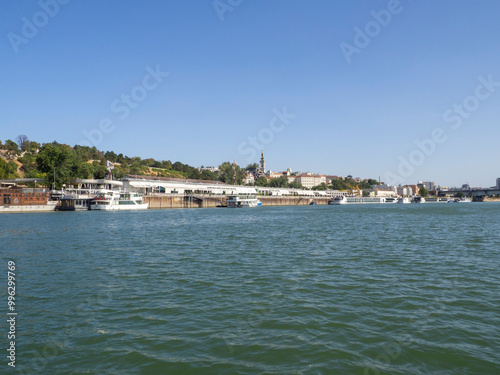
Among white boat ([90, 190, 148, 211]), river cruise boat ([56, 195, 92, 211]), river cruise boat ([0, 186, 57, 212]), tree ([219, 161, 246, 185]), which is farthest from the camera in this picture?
tree ([219, 161, 246, 185])

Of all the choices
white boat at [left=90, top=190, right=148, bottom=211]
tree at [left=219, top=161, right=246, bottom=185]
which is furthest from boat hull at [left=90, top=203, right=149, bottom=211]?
tree at [left=219, top=161, right=246, bottom=185]

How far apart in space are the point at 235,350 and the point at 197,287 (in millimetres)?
5472

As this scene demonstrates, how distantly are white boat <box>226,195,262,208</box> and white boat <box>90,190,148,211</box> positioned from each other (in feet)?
98.2

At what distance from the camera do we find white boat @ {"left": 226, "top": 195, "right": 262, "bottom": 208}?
111375 mm

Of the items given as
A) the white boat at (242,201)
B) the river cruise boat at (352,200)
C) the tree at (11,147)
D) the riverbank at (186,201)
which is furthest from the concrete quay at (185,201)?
the tree at (11,147)

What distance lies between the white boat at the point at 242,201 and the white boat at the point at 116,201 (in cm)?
2993

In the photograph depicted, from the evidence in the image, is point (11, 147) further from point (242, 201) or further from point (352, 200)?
point (352, 200)

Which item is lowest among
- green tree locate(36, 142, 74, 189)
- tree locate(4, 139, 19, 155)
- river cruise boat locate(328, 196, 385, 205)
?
river cruise boat locate(328, 196, 385, 205)

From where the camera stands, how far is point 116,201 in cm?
8544

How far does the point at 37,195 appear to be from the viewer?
257ft

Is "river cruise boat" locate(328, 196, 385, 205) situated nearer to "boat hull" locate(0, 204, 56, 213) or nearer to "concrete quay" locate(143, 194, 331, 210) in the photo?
"concrete quay" locate(143, 194, 331, 210)

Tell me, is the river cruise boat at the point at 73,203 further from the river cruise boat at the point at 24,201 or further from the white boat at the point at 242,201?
the white boat at the point at 242,201

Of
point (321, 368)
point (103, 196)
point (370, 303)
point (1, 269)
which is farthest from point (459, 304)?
point (103, 196)

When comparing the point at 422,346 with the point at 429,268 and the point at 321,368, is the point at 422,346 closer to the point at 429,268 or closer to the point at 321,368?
the point at 321,368
